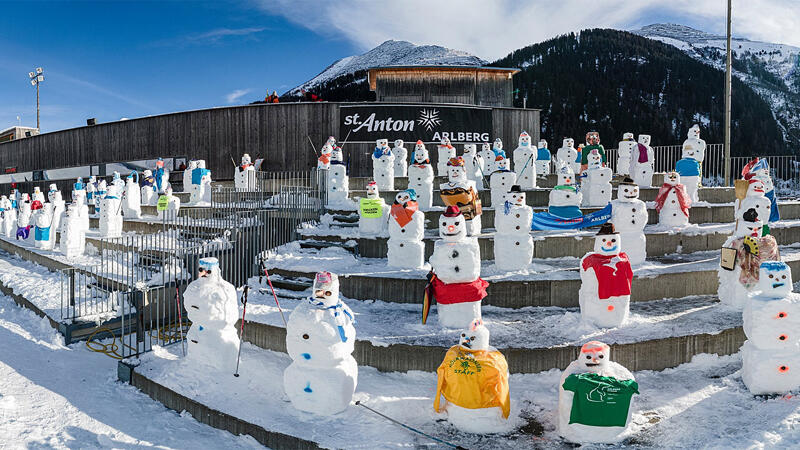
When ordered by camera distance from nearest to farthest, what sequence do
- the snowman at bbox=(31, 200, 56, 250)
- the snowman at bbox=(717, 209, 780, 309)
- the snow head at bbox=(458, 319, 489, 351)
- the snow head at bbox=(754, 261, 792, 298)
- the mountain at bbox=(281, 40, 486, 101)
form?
the snow head at bbox=(458, 319, 489, 351) → the snow head at bbox=(754, 261, 792, 298) → the snowman at bbox=(717, 209, 780, 309) → the snowman at bbox=(31, 200, 56, 250) → the mountain at bbox=(281, 40, 486, 101)

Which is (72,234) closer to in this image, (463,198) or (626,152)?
(463,198)

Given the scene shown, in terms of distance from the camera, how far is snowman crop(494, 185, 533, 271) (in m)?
7.44

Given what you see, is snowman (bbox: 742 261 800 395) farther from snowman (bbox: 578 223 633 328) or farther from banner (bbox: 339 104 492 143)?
banner (bbox: 339 104 492 143)

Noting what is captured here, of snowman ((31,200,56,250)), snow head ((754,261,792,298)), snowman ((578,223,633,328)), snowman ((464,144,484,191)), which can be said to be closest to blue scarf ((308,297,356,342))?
snowman ((578,223,633,328))

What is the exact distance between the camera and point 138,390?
19.2 ft

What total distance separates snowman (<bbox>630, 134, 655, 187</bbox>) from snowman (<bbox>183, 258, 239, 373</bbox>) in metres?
10.2

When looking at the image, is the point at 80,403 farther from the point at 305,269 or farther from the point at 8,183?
the point at 8,183

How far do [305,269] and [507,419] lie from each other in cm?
434

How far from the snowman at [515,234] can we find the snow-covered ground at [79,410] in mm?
4330

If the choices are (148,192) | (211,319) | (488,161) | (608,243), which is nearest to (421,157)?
(488,161)

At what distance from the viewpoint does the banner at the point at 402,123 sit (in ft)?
63.6

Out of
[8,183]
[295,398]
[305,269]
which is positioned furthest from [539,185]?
[8,183]

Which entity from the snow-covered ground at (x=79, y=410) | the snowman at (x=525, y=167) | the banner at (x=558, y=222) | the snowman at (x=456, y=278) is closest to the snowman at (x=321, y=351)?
the snow-covered ground at (x=79, y=410)

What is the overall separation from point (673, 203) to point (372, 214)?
5.27 meters
